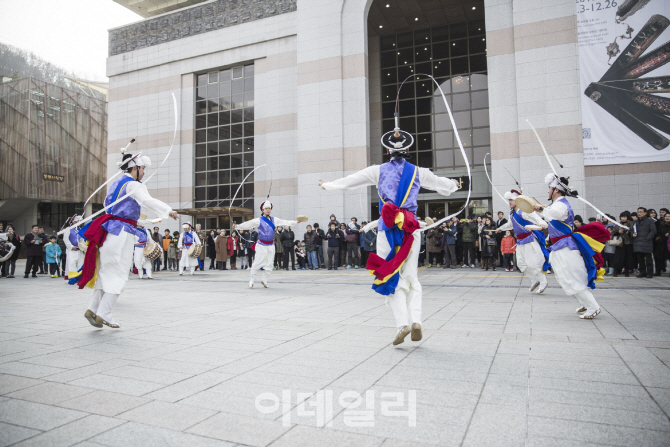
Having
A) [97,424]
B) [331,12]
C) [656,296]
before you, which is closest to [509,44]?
[331,12]

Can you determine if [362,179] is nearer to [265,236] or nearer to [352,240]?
[265,236]

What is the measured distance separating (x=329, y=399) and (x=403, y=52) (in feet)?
74.1

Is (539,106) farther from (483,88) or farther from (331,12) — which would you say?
(331,12)

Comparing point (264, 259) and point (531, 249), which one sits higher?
point (531, 249)

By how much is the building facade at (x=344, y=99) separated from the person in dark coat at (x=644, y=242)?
415 centimetres

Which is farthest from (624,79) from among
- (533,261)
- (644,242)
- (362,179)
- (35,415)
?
(35,415)

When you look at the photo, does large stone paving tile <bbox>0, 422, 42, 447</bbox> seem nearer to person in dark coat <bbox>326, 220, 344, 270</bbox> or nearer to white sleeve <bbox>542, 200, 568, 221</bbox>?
white sleeve <bbox>542, 200, 568, 221</bbox>

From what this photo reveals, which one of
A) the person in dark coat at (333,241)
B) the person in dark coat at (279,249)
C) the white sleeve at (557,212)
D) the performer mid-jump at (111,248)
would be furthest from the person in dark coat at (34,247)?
the white sleeve at (557,212)

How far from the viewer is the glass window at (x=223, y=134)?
75.9ft

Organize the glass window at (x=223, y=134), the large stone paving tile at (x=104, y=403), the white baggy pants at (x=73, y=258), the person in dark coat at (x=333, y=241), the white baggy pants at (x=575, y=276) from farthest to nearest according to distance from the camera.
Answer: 1. the glass window at (x=223, y=134)
2. the person in dark coat at (x=333, y=241)
3. the white baggy pants at (x=73, y=258)
4. the white baggy pants at (x=575, y=276)
5. the large stone paving tile at (x=104, y=403)

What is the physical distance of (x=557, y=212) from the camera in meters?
6.11

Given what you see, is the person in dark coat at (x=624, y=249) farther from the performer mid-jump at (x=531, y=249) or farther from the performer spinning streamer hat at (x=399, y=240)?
the performer spinning streamer hat at (x=399, y=240)

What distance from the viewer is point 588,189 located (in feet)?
53.7

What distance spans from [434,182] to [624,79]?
1443 cm
